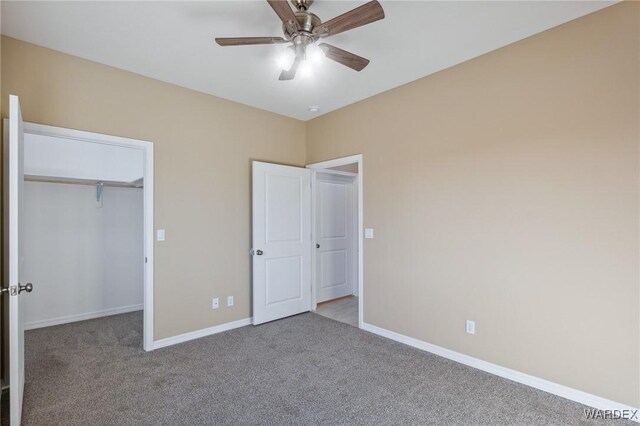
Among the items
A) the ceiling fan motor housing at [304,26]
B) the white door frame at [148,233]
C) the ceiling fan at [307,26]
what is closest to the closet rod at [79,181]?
the white door frame at [148,233]

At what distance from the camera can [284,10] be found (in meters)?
1.77

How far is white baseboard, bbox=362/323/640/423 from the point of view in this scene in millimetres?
2153

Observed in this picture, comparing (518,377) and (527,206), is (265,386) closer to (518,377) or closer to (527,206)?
(518,377)

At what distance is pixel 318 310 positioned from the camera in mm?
4551

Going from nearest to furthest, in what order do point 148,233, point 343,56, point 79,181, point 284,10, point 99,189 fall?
point 284,10, point 343,56, point 148,233, point 79,181, point 99,189

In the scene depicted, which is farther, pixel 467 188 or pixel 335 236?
pixel 335 236

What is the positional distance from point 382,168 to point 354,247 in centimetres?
228

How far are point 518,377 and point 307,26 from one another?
3.02 m

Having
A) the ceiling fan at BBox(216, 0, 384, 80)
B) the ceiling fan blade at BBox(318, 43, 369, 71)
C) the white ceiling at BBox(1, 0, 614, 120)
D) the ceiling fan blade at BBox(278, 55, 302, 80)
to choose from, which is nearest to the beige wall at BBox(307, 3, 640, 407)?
the white ceiling at BBox(1, 0, 614, 120)

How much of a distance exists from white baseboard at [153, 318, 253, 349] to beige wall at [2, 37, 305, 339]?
0.05 m

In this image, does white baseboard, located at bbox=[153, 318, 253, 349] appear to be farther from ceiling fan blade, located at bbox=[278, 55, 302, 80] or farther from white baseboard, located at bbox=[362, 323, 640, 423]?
ceiling fan blade, located at bbox=[278, 55, 302, 80]

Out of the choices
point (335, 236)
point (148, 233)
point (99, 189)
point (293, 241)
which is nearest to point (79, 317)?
point (99, 189)

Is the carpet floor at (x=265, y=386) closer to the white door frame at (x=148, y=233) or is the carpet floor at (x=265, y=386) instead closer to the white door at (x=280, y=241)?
the white door frame at (x=148, y=233)

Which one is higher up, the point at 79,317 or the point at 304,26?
the point at 304,26
